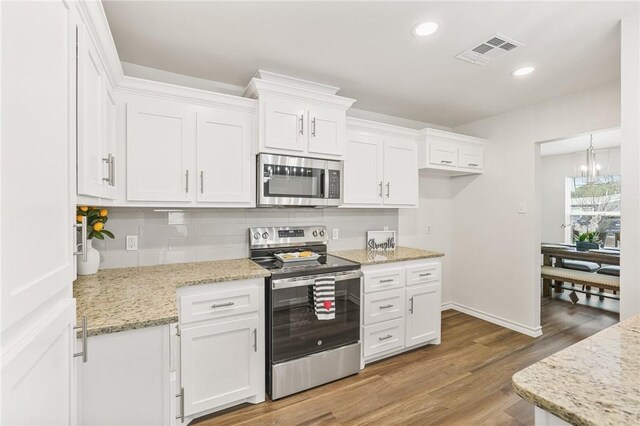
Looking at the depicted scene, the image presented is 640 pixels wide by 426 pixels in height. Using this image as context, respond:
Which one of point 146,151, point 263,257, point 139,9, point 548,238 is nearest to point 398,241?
point 263,257

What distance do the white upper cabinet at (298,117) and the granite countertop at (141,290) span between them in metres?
0.97

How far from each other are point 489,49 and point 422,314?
2282 millimetres

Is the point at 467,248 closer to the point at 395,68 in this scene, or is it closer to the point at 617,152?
the point at 395,68

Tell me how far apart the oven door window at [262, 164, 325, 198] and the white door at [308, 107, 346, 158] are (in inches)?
7.2

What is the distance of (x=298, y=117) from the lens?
2504mm

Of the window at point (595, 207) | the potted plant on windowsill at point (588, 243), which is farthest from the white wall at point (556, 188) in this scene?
the potted plant on windowsill at point (588, 243)

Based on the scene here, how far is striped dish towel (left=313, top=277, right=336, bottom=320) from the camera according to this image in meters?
2.30

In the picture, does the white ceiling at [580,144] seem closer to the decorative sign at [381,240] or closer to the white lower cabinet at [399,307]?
the decorative sign at [381,240]

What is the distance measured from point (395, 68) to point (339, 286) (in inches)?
70.9

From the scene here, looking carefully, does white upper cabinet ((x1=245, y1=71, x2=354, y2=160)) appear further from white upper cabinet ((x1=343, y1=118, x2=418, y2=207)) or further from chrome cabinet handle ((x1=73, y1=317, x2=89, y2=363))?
chrome cabinet handle ((x1=73, y1=317, x2=89, y2=363))

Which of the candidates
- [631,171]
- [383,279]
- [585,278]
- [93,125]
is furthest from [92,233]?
[585,278]

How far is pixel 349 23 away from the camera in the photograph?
1888 millimetres

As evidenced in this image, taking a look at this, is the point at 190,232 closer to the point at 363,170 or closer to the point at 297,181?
the point at 297,181

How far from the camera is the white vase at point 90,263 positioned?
6.58 feet
